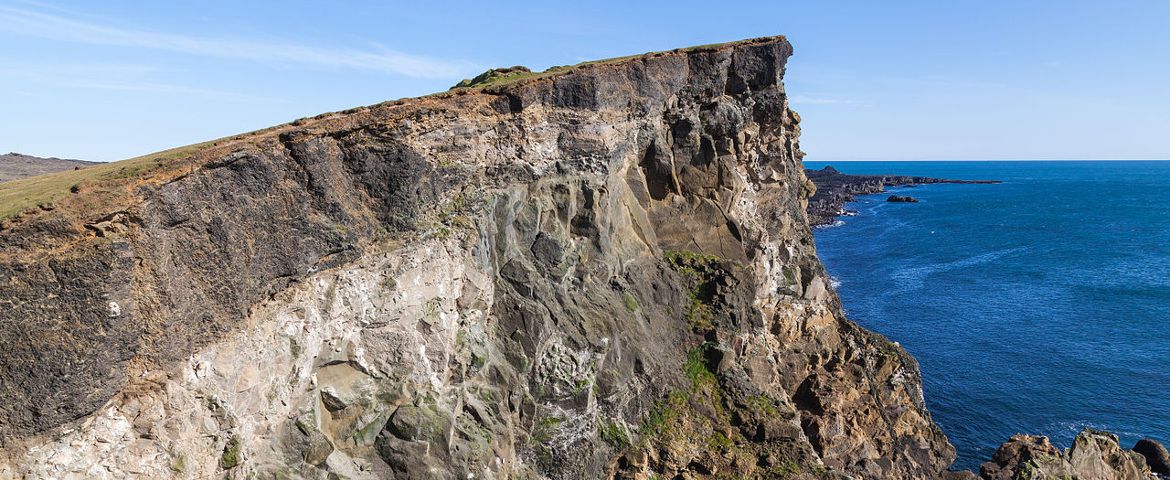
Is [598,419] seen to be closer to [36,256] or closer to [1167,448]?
[36,256]

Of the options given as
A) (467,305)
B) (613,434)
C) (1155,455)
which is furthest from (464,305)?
(1155,455)

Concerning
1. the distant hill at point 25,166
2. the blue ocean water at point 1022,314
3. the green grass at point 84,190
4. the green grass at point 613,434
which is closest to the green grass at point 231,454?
the green grass at point 84,190

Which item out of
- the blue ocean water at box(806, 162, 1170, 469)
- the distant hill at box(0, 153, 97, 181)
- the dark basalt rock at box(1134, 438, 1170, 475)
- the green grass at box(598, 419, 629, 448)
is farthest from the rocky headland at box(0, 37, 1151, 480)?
the distant hill at box(0, 153, 97, 181)

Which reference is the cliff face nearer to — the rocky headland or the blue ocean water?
the rocky headland

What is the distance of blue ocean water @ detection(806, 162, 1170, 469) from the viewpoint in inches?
1726

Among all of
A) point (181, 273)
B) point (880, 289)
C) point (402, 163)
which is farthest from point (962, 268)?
point (181, 273)

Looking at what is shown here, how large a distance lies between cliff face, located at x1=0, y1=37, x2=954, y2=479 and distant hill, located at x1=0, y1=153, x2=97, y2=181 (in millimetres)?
67327

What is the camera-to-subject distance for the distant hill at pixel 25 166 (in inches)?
2905

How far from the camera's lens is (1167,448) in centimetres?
4003

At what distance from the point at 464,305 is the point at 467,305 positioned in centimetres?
13

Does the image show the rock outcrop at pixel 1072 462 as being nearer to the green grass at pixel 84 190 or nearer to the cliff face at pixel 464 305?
the cliff face at pixel 464 305

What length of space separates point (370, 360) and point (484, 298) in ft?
15.4

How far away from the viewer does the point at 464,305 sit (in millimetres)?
23594

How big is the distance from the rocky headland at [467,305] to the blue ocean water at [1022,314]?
7.93 meters
